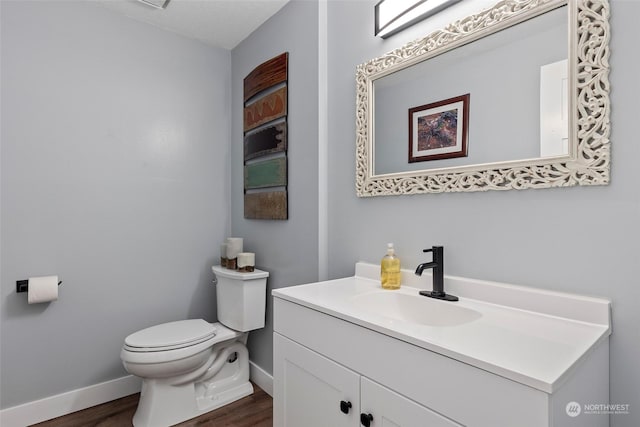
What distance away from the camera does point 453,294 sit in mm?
1219

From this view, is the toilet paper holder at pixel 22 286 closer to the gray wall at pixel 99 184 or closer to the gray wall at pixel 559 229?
the gray wall at pixel 99 184

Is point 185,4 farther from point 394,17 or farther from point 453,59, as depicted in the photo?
point 453,59

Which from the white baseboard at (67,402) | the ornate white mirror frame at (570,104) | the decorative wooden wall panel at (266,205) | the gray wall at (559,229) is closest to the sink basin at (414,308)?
the gray wall at (559,229)

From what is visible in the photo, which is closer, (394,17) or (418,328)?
(418,328)

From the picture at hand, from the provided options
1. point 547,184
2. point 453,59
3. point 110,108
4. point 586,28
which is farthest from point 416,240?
point 110,108

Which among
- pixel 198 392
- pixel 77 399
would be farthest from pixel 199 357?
pixel 77 399

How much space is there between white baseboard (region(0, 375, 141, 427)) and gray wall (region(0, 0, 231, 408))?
0.04 m

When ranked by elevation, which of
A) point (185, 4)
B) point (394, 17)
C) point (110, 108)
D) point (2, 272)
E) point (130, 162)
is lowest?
point (2, 272)

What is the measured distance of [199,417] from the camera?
1849mm

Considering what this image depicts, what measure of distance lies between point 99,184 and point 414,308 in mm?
1905

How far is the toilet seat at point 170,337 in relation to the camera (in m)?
1.68

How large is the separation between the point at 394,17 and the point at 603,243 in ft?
3.64

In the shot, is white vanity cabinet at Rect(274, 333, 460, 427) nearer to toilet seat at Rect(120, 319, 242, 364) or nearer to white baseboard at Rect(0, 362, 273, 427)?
toilet seat at Rect(120, 319, 242, 364)

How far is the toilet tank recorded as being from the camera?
1.98 metres
